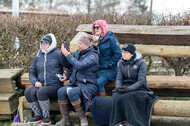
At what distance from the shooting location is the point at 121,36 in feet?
17.1

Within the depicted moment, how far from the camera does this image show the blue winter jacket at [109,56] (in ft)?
13.1

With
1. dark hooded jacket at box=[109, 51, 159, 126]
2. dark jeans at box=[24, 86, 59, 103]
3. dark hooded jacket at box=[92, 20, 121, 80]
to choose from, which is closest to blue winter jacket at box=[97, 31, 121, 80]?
dark hooded jacket at box=[92, 20, 121, 80]

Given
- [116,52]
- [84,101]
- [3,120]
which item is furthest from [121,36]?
[3,120]

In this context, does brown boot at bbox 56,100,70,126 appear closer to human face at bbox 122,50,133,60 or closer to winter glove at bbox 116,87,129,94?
winter glove at bbox 116,87,129,94

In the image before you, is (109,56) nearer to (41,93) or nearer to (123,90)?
(123,90)

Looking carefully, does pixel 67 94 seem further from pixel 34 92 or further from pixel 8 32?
pixel 8 32

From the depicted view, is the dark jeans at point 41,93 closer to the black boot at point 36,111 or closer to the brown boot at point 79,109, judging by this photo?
the black boot at point 36,111

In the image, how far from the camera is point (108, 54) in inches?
160

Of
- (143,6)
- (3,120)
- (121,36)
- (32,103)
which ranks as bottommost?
(3,120)

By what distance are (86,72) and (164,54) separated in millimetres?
1607

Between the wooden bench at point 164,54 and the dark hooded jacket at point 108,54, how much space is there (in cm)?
23

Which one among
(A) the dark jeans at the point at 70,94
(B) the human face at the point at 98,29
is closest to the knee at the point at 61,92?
(A) the dark jeans at the point at 70,94

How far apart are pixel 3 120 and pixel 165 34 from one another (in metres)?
3.50

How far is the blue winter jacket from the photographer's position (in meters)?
3.98
